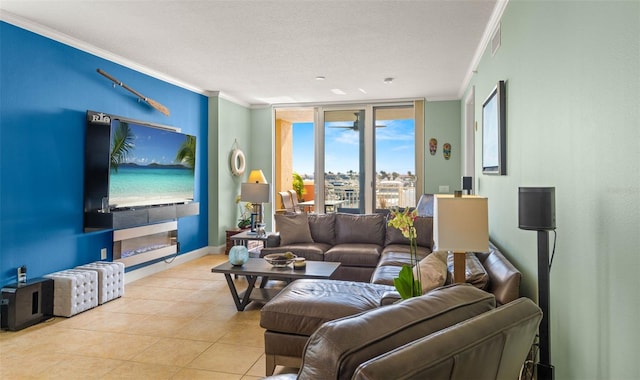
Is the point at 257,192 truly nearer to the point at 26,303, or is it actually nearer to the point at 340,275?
the point at 340,275

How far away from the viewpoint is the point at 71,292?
3654 millimetres

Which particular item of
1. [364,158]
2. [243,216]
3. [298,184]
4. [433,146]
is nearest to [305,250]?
[243,216]

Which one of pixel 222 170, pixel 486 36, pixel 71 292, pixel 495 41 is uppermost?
pixel 486 36

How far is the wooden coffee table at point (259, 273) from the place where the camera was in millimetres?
3672

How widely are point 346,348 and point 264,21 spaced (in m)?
3.19

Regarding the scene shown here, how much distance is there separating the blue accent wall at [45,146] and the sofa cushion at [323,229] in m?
2.43

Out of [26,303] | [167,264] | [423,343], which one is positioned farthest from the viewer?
[167,264]

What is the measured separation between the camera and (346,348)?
3.48 feet

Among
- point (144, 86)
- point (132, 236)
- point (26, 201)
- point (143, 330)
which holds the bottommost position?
point (143, 330)

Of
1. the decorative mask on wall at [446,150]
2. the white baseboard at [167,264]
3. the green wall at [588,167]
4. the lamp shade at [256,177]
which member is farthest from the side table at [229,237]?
the green wall at [588,167]

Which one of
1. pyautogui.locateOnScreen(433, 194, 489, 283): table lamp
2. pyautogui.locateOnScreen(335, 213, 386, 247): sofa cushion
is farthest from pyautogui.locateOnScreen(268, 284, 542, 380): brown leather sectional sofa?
pyautogui.locateOnScreen(335, 213, 386, 247): sofa cushion

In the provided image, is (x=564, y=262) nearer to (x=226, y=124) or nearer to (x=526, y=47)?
(x=526, y=47)

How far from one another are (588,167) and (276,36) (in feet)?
10.3

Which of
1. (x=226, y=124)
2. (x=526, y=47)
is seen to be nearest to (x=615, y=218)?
(x=526, y=47)
